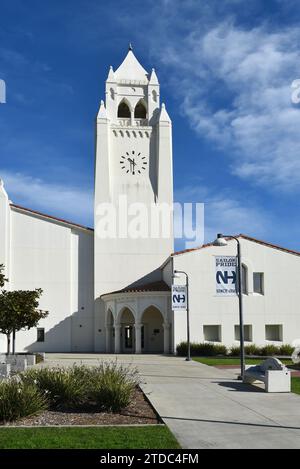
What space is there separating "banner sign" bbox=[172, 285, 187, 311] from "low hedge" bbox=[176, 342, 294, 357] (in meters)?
7.83

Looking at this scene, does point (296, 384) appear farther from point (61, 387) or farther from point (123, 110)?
point (123, 110)

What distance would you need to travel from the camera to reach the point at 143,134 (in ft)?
161

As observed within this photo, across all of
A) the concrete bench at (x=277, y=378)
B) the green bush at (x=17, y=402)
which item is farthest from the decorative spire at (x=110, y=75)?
the green bush at (x=17, y=402)

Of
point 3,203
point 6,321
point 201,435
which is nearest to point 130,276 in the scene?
point 3,203

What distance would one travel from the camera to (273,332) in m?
41.7

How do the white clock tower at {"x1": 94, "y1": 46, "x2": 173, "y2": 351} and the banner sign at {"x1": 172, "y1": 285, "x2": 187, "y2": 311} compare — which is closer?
the banner sign at {"x1": 172, "y1": 285, "x2": 187, "y2": 311}

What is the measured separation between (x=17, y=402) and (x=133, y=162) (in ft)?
123

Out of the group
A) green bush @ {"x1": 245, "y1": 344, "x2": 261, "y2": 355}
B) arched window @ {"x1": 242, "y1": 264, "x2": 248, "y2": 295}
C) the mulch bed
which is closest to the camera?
the mulch bed

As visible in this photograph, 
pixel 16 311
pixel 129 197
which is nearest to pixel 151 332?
pixel 129 197

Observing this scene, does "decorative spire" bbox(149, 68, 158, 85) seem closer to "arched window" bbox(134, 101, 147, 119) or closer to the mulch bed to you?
"arched window" bbox(134, 101, 147, 119)

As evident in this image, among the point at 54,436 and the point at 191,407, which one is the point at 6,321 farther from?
the point at 54,436

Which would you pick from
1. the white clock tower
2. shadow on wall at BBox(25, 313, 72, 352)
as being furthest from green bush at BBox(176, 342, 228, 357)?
shadow on wall at BBox(25, 313, 72, 352)

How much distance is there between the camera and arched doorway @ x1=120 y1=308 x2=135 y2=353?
44531mm

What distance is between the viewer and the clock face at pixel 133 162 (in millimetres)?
47781
